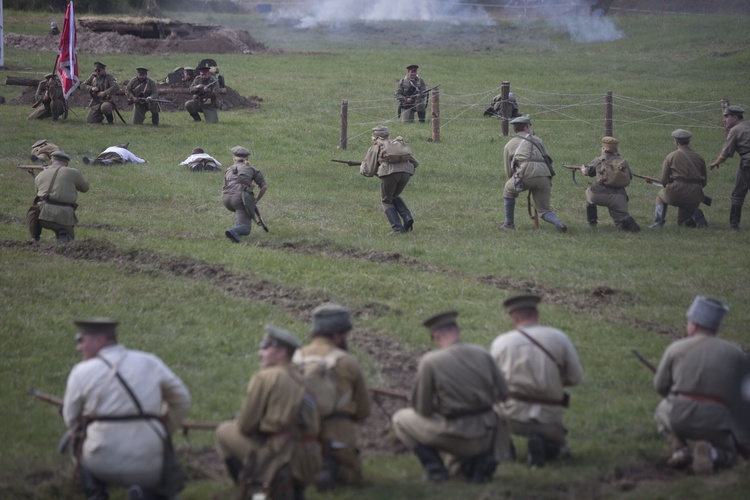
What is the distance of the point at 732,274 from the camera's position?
14.6 meters

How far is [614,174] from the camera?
57.8 ft

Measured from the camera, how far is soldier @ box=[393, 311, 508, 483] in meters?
7.69

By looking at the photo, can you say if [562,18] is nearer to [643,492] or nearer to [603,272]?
[603,272]

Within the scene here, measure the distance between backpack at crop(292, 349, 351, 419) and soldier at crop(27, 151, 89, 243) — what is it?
9601 mm

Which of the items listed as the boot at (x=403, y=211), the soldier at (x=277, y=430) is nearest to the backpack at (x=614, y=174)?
the boot at (x=403, y=211)

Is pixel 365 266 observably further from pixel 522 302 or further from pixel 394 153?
pixel 522 302

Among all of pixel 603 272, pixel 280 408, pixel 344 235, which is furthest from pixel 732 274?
pixel 280 408

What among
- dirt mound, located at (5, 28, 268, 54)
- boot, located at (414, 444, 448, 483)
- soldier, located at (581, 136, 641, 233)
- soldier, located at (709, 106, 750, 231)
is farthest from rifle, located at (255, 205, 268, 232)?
dirt mound, located at (5, 28, 268, 54)

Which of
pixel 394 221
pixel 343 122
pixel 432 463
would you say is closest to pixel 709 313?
pixel 432 463

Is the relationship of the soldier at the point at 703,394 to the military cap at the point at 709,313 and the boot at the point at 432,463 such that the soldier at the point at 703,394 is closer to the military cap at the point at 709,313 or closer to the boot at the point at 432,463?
the military cap at the point at 709,313

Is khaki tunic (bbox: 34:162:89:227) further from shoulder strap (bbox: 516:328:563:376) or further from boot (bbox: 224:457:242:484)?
shoulder strap (bbox: 516:328:563:376)

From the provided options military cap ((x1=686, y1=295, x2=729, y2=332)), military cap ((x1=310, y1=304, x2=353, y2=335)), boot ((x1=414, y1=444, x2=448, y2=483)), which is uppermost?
military cap ((x1=686, y1=295, x2=729, y2=332))

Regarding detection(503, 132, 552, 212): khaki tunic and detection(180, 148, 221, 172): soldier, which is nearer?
detection(503, 132, 552, 212): khaki tunic

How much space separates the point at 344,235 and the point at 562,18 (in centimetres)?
4877
